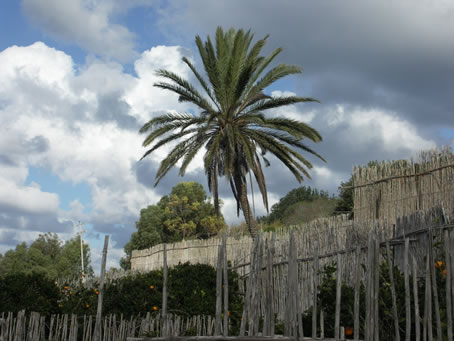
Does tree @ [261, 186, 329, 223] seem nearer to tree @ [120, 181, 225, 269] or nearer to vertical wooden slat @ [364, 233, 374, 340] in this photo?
tree @ [120, 181, 225, 269]

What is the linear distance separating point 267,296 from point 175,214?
118 ft

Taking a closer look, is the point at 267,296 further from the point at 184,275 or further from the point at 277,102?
the point at 277,102

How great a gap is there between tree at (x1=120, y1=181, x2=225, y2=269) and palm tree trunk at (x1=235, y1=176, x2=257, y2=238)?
20.0 m

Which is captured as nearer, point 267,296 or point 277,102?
point 267,296

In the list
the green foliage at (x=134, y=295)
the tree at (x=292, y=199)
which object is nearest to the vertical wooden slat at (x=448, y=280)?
the green foliage at (x=134, y=295)

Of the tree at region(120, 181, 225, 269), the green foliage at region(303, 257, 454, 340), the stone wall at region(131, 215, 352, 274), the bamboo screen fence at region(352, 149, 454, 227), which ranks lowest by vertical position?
the green foliage at region(303, 257, 454, 340)

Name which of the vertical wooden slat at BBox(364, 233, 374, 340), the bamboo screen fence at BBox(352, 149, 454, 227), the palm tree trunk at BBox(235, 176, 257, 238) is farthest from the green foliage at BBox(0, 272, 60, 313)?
the palm tree trunk at BBox(235, 176, 257, 238)

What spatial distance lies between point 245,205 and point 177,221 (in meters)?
21.7

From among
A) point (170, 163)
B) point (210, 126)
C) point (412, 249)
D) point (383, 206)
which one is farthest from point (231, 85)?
point (412, 249)

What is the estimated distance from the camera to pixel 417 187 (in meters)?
11.4

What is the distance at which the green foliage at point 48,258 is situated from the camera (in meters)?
36.1

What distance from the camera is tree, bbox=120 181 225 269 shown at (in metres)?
38.8

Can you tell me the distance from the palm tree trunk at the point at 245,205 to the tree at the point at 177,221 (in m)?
20.0

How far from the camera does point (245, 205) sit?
18391 mm
